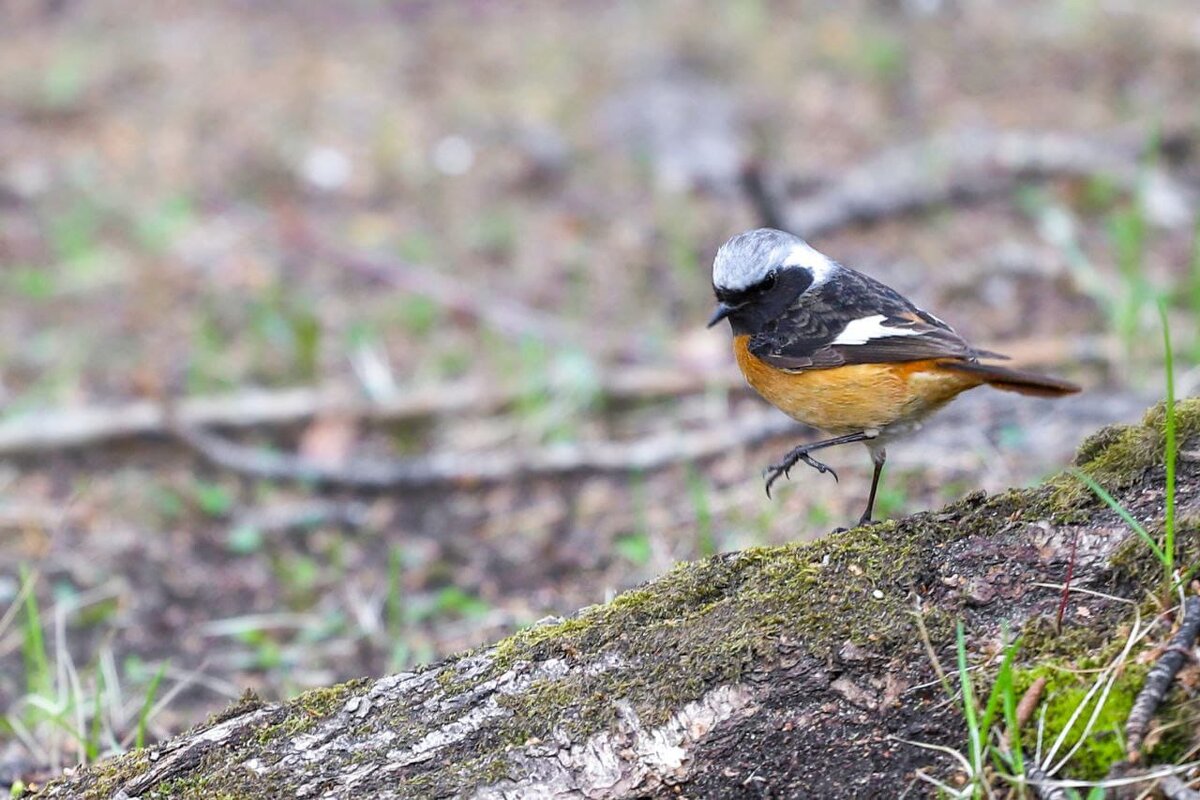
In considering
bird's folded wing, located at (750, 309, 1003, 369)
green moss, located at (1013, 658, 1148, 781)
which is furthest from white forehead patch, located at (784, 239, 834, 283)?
green moss, located at (1013, 658, 1148, 781)

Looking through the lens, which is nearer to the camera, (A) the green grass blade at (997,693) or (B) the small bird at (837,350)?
(A) the green grass blade at (997,693)

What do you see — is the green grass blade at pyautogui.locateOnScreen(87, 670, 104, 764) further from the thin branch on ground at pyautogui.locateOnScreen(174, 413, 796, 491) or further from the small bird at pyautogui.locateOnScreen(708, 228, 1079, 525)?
the thin branch on ground at pyautogui.locateOnScreen(174, 413, 796, 491)


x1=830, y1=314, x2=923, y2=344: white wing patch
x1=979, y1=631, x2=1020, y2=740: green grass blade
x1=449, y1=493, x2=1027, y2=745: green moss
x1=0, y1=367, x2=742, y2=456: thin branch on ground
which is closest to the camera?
x1=979, y1=631, x2=1020, y2=740: green grass blade

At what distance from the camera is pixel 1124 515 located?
8.27 ft

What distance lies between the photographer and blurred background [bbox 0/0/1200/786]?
16.9 feet

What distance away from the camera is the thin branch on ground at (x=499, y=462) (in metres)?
5.97

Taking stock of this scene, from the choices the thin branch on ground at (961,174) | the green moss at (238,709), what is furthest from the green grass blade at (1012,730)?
the thin branch on ground at (961,174)

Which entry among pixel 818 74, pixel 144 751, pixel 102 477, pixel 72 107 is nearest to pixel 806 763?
pixel 144 751

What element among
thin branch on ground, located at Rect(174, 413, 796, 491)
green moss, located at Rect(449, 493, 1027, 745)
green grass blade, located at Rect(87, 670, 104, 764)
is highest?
green moss, located at Rect(449, 493, 1027, 745)

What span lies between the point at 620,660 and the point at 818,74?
861cm

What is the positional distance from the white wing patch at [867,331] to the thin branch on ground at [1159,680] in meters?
1.41

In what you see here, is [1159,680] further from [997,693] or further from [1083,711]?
[997,693]

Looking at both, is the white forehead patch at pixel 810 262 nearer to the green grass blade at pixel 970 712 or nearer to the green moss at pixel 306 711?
the green grass blade at pixel 970 712

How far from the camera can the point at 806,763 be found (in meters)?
2.49
